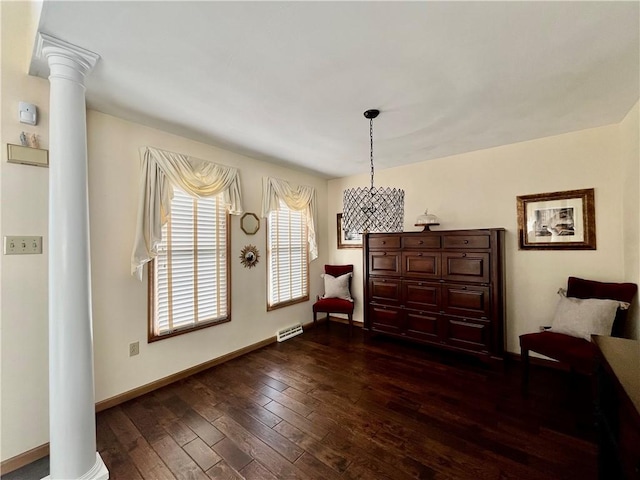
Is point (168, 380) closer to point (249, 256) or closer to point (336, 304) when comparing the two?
point (249, 256)

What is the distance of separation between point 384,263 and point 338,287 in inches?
37.7

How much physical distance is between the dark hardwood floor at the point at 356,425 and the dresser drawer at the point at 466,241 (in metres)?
1.38

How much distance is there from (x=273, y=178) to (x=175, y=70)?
2074 millimetres

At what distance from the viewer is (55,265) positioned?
1.52m

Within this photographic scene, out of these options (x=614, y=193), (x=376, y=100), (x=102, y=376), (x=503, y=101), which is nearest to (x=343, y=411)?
(x=102, y=376)

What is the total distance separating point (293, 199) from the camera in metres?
4.04

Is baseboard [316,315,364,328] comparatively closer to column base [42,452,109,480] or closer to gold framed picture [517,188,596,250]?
gold framed picture [517,188,596,250]

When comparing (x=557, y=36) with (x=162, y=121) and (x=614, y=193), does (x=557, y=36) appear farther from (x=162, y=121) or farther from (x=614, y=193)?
(x=162, y=121)

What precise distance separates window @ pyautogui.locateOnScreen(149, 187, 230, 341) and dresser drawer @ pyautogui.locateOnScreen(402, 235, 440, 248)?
7.71 ft

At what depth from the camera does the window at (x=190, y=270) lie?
262 cm

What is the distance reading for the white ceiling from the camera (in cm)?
130

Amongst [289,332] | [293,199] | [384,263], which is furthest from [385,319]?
[293,199]

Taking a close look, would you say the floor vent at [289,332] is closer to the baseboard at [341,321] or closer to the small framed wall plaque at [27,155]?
the baseboard at [341,321]

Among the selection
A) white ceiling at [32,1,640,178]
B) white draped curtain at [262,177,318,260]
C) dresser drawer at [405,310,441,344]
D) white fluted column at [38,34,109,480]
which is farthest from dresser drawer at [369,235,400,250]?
white fluted column at [38,34,109,480]
